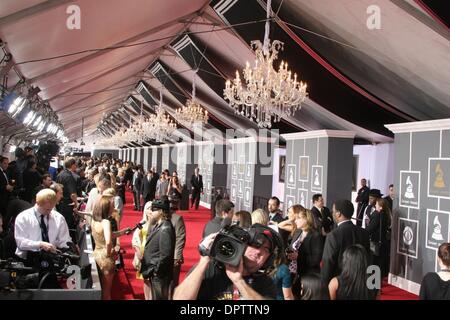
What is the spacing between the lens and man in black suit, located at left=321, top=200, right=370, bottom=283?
4695mm

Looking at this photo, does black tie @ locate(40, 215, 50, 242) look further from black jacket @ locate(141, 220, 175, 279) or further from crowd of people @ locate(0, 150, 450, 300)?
black jacket @ locate(141, 220, 175, 279)

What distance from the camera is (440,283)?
12.0 feet

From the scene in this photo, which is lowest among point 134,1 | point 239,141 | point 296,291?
point 296,291

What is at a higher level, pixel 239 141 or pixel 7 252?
pixel 239 141

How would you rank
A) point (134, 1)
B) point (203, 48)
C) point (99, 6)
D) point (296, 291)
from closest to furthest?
point (296, 291) → point (99, 6) → point (134, 1) → point (203, 48)

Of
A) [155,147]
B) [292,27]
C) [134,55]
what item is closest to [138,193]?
[134,55]

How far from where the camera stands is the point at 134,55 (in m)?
12.5

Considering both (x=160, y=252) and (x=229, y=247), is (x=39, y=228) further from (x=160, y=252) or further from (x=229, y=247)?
(x=229, y=247)

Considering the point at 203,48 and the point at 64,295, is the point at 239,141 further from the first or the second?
the point at 64,295

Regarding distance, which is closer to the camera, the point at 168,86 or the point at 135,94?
the point at 168,86

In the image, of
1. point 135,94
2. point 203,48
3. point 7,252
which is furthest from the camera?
point 135,94

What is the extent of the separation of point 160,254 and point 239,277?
2461 millimetres

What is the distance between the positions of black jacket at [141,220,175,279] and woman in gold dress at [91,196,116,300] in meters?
0.62

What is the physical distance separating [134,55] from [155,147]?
68.2ft
